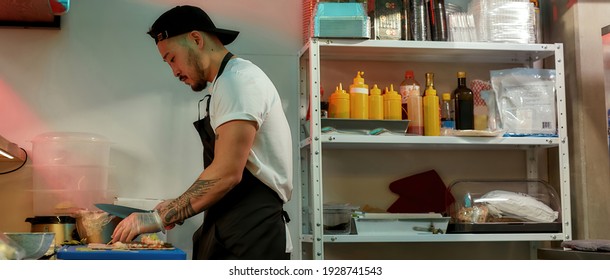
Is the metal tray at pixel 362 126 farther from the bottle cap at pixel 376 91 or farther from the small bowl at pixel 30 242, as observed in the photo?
the small bowl at pixel 30 242

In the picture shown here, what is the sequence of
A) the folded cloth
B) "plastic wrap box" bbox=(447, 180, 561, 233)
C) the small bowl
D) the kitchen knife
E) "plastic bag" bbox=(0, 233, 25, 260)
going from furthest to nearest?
"plastic wrap box" bbox=(447, 180, 561, 233), the kitchen knife, the folded cloth, the small bowl, "plastic bag" bbox=(0, 233, 25, 260)

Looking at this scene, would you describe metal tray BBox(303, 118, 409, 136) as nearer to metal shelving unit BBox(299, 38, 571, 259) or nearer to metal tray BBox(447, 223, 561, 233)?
metal shelving unit BBox(299, 38, 571, 259)

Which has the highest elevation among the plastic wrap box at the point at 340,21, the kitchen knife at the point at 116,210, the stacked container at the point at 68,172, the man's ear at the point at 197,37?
the plastic wrap box at the point at 340,21

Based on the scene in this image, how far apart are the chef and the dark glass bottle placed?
98 cm

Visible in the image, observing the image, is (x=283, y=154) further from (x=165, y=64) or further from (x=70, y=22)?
(x=70, y=22)

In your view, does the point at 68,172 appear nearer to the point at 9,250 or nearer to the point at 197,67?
the point at 197,67

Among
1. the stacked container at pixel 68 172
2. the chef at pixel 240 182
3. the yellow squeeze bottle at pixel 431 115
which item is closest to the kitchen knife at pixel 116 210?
the chef at pixel 240 182

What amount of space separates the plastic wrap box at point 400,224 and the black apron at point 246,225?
633 millimetres

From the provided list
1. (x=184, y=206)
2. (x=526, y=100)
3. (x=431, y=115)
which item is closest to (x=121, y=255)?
(x=184, y=206)

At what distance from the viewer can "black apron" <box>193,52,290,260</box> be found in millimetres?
2268

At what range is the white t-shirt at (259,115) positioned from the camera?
2.26 meters

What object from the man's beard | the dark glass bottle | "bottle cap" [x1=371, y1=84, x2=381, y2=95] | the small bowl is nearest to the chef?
the man's beard
